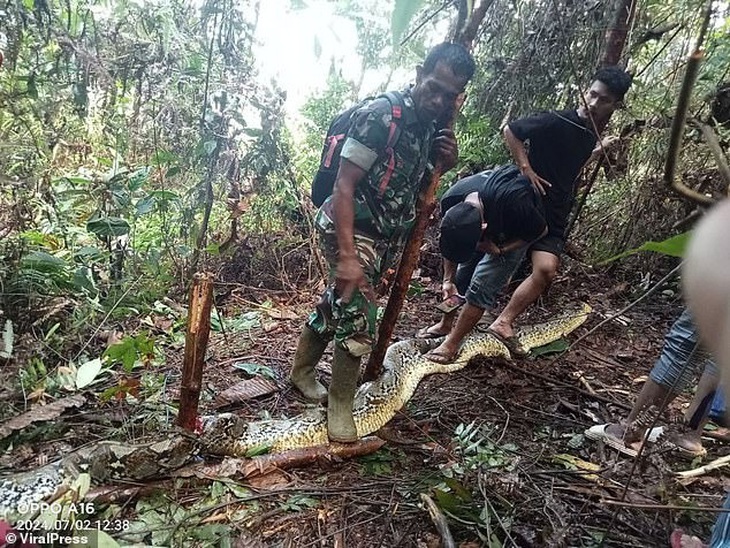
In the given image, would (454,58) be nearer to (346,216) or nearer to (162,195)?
(346,216)

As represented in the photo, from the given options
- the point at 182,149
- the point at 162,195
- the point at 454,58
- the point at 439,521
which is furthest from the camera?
the point at 182,149

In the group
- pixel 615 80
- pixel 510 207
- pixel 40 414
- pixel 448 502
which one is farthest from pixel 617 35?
pixel 40 414

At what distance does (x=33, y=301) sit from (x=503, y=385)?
2910 mm

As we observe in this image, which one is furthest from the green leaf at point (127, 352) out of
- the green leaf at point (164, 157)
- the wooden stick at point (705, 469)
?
the wooden stick at point (705, 469)

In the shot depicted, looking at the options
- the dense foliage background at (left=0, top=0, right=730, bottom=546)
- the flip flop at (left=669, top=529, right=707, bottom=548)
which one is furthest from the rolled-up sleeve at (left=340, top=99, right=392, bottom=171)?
the flip flop at (left=669, top=529, right=707, bottom=548)

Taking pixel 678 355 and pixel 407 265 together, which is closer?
pixel 678 355

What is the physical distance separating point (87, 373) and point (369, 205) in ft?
5.41

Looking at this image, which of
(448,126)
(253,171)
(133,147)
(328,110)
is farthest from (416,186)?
(328,110)

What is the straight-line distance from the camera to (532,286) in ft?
11.5

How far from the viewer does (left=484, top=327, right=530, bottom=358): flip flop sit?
3623 millimetres

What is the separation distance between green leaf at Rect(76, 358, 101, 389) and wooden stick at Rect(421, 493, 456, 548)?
172cm

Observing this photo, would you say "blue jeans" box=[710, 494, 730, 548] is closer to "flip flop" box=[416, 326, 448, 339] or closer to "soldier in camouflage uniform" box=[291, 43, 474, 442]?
"soldier in camouflage uniform" box=[291, 43, 474, 442]

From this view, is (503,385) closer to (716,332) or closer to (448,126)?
(448,126)

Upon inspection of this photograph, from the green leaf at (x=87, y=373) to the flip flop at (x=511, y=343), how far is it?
8.38ft
